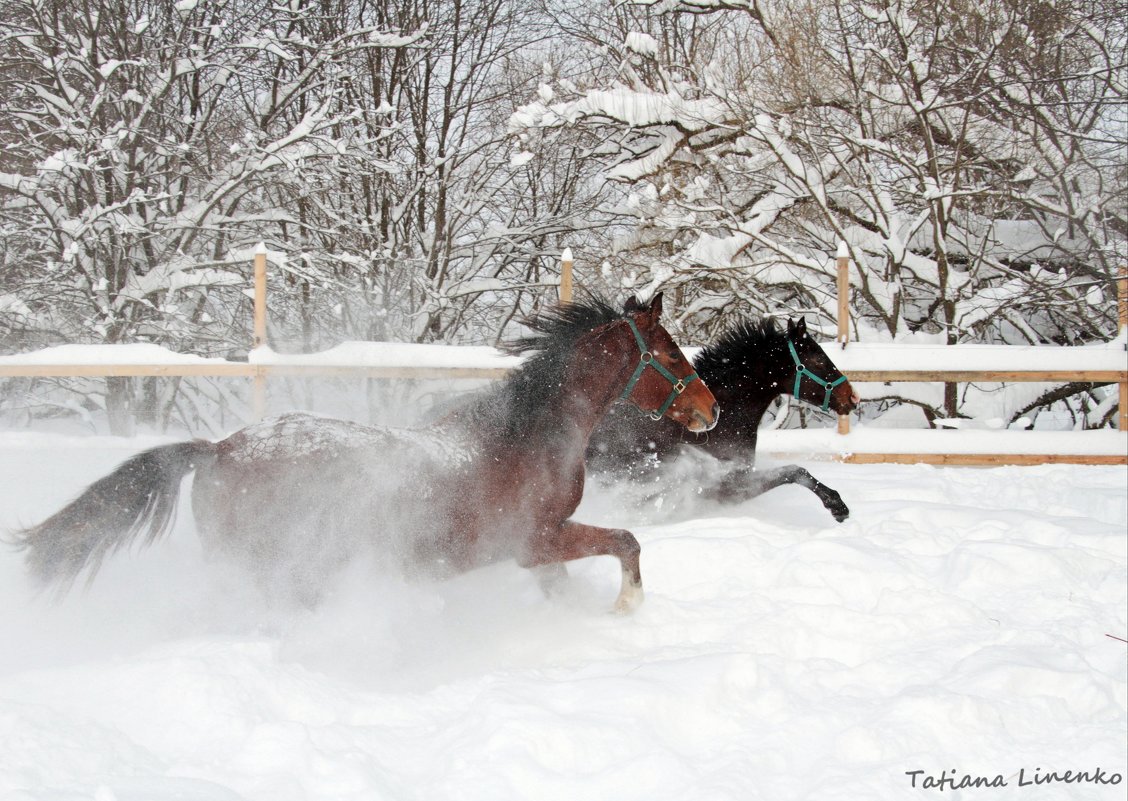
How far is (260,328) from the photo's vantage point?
20.4ft

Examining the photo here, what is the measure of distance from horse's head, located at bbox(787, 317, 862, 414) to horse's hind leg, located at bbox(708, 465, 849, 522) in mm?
724

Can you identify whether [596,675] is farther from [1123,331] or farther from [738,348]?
[1123,331]

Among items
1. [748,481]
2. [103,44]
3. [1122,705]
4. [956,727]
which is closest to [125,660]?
[956,727]

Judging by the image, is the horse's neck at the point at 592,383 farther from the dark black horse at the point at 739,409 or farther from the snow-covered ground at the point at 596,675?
the dark black horse at the point at 739,409

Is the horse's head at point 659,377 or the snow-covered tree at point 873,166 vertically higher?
the snow-covered tree at point 873,166

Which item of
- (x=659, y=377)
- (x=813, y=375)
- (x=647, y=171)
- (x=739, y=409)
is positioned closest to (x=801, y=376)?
(x=813, y=375)

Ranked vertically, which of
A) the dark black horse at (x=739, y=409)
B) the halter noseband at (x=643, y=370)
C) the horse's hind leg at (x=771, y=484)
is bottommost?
the horse's hind leg at (x=771, y=484)

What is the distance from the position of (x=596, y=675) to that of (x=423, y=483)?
3.25 ft

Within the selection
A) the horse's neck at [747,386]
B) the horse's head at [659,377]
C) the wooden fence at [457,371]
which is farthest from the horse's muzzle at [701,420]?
the wooden fence at [457,371]

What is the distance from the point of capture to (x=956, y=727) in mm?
2574

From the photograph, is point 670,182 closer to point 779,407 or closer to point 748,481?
point 779,407

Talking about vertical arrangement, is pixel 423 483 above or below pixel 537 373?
below

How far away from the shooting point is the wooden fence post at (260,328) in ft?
20.1

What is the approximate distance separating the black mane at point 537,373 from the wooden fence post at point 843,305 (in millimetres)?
Answer: 3501
